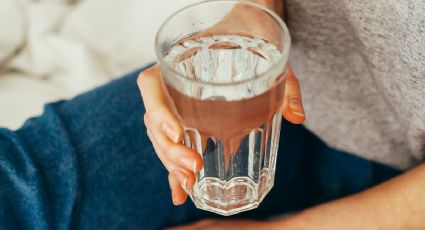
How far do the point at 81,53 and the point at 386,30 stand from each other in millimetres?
507

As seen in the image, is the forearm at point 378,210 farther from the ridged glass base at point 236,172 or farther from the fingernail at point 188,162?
the fingernail at point 188,162

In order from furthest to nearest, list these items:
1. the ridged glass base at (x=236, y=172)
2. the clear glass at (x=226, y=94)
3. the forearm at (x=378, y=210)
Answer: the forearm at (x=378, y=210) < the ridged glass base at (x=236, y=172) < the clear glass at (x=226, y=94)

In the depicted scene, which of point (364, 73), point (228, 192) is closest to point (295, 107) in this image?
point (228, 192)

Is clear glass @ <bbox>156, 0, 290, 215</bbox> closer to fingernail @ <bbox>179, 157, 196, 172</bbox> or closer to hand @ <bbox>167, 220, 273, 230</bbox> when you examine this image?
fingernail @ <bbox>179, 157, 196, 172</bbox>

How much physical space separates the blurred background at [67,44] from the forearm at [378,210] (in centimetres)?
40

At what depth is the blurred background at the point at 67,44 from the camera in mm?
922

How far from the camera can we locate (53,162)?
27.8 inches

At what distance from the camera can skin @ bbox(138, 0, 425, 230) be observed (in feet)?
1.79

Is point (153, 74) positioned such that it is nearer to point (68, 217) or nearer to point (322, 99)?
point (68, 217)

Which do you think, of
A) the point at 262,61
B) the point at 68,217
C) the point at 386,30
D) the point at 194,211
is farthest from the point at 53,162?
the point at 386,30

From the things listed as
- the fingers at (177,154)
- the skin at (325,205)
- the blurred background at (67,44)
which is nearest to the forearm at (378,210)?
the skin at (325,205)

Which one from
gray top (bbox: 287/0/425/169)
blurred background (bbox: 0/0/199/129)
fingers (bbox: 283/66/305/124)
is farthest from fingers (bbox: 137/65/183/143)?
blurred background (bbox: 0/0/199/129)

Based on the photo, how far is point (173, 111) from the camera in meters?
0.52

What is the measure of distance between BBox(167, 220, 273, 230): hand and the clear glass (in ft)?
0.59
